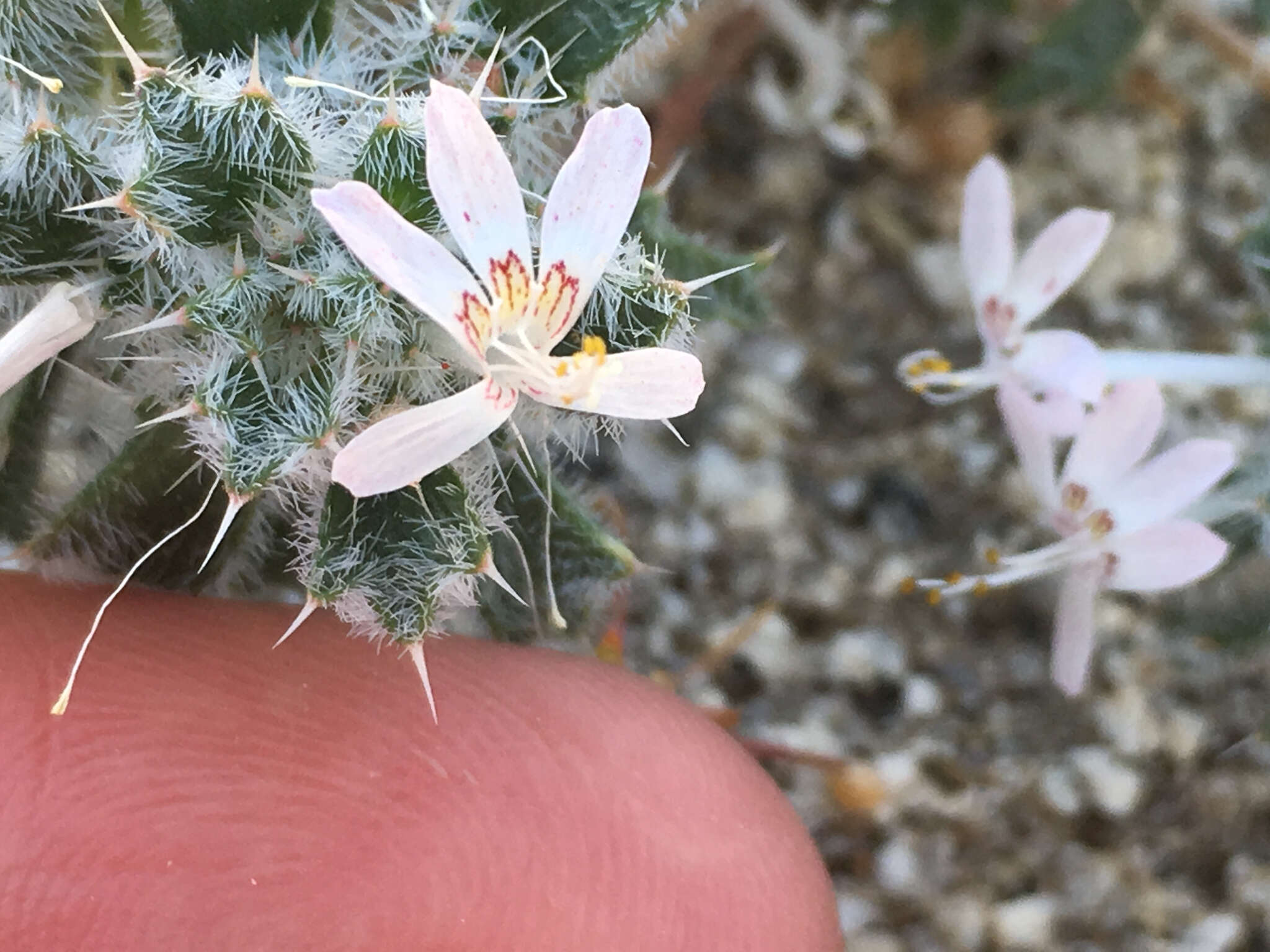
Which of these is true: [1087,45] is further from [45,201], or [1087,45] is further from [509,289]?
[45,201]

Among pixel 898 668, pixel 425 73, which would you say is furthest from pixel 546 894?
pixel 898 668

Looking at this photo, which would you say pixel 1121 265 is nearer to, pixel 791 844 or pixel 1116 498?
pixel 1116 498

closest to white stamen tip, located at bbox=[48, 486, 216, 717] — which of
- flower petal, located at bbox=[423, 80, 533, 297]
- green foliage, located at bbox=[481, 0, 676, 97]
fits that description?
flower petal, located at bbox=[423, 80, 533, 297]

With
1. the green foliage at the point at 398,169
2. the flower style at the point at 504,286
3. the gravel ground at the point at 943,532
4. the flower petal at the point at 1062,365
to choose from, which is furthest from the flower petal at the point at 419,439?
the gravel ground at the point at 943,532

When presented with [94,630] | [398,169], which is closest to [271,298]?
[398,169]

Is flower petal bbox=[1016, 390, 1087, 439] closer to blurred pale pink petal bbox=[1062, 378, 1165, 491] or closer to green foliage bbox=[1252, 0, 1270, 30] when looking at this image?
blurred pale pink petal bbox=[1062, 378, 1165, 491]
